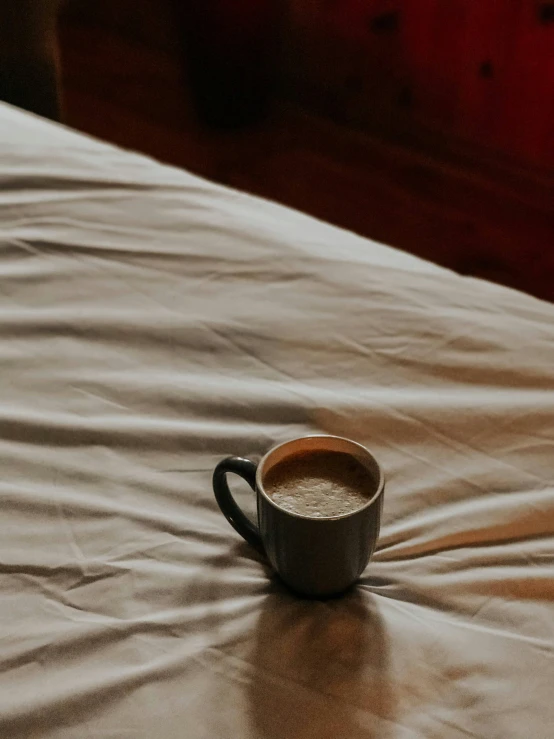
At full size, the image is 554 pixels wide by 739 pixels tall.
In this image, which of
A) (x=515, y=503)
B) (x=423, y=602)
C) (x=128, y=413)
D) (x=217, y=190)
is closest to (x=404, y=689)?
(x=423, y=602)

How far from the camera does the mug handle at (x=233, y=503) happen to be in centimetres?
57

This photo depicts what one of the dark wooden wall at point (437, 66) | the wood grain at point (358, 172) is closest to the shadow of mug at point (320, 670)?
the wood grain at point (358, 172)

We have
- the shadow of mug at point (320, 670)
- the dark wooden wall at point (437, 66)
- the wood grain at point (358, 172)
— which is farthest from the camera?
the dark wooden wall at point (437, 66)

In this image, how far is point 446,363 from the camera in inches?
30.0

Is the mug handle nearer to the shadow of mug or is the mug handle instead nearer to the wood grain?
the shadow of mug

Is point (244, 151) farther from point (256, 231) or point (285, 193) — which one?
point (256, 231)

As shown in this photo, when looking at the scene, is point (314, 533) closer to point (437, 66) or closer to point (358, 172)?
point (358, 172)

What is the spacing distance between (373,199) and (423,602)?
6.06 feet

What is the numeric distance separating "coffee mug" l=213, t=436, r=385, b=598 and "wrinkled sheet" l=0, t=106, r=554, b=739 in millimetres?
23

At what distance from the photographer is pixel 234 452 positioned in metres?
0.68

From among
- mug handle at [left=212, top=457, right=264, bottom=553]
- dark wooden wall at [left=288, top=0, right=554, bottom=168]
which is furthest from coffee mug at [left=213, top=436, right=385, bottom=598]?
dark wooden wall at [left=288, top=0, right=554, bottom=168]

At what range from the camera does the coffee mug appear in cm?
51

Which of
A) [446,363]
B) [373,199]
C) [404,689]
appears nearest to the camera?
[404,689]

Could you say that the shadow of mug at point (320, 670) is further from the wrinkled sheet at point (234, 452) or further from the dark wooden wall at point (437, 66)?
the dark wooden wall at point (437, 66)
